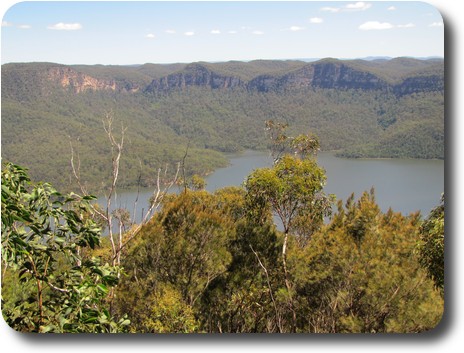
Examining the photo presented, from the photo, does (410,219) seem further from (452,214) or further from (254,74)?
(254,74)

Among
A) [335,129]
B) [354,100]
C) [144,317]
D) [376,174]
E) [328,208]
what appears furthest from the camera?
[354,100]

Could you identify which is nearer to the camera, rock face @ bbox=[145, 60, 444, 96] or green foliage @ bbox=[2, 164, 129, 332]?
green foliage @ bbox=[2, 164, 129, 332]

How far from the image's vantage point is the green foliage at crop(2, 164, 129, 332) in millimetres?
2215

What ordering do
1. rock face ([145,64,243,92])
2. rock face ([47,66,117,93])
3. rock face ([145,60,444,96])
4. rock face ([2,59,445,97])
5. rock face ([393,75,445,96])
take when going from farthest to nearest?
rock face ([145,64,243,92]) → rock face ([145,60,444,96]) → rock face ([47,66,117,93]) → rock face ([2,59,445,97]) → rock face ([393,75,445,96])

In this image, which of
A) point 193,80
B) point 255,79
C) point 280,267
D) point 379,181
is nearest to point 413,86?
point 255,79

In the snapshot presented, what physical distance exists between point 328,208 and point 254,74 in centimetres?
12255

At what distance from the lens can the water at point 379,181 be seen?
3197cm

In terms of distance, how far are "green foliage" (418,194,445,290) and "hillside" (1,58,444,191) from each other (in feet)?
165

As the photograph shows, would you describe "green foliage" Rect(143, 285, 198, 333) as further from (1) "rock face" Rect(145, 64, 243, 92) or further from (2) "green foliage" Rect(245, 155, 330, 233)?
(1) "rock face" Rect(145, 64, 243, 92)

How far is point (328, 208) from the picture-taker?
5.00 meters

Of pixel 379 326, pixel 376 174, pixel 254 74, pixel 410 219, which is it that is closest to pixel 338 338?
pixel 379 326

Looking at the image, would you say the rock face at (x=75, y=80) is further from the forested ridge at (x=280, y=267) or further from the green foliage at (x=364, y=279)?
the green foliage at (x=364, y=279)

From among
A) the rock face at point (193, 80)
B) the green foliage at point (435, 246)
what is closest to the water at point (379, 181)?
the green foliage at point (435, 246)

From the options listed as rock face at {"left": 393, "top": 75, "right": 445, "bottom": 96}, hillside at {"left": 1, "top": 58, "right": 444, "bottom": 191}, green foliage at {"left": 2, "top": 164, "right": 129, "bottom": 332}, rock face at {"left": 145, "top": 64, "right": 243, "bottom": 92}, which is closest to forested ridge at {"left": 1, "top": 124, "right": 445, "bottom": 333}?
green foliage at {"left": 2, "top": 164, "right": 129, "bottom": 332}
